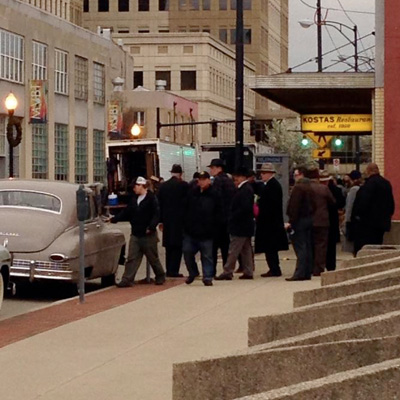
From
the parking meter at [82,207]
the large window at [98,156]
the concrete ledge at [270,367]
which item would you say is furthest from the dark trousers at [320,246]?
the large window at [98,156]

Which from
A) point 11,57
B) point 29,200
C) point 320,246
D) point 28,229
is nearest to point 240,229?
point 320,246

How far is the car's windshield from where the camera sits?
19453 millimetres

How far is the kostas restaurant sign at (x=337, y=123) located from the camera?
121ft

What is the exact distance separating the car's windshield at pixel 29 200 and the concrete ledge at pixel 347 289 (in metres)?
9.34

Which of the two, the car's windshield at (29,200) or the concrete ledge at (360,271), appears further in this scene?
the car's windshield at (29,200)

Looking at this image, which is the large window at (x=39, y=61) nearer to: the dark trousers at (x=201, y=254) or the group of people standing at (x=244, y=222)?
the group of people standing at (x=244, y=222)

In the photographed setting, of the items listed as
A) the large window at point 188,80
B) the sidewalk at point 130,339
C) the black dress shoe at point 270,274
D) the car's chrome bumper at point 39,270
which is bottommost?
the black dress shoe at point 270,274

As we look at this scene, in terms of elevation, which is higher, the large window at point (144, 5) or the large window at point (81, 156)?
the large window at point (144, 5)

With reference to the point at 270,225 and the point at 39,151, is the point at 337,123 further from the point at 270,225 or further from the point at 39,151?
the point at 39,151

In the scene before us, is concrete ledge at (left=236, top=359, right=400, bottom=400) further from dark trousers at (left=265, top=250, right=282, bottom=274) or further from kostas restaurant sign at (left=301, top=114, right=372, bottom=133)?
kostas restaurant sign at (left=301, top=114, right=372, bottom=133)

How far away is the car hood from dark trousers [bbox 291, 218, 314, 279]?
3.78 metres

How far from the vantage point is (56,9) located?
371 feet

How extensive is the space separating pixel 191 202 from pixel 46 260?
9.14 ft

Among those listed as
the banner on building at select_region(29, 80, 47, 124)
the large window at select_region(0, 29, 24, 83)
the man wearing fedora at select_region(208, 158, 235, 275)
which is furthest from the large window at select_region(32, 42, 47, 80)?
the man wearing fedora at select_region(208, 158, 235, 275)
